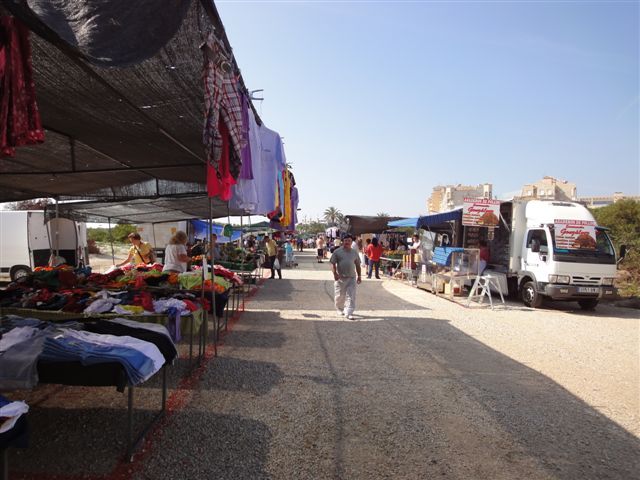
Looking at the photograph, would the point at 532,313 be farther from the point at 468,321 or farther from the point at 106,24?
the point at 106,24

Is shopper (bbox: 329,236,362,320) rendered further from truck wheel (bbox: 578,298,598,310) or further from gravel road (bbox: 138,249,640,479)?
truck wheel (bbox: 578,298,598,310)

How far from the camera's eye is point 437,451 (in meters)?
3.38

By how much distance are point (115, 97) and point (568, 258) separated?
10844mm

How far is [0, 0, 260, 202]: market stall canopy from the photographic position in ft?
6.48

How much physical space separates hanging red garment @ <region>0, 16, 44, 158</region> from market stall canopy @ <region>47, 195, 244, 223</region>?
692 cm

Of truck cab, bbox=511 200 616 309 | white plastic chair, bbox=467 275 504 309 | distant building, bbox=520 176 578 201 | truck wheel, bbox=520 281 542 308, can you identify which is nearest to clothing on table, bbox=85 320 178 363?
white plastic chair, bbox=467 275 504 309

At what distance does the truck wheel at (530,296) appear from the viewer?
11.1m

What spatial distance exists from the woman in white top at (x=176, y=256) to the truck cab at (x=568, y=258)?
29.8ft

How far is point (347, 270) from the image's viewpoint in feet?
28.1


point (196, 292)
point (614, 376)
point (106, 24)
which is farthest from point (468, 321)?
point (106, 24)

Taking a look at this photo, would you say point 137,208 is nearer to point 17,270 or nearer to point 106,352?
point 17,270

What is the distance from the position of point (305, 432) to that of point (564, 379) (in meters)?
3.82

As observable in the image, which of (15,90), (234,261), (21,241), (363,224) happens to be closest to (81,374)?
(15,90)

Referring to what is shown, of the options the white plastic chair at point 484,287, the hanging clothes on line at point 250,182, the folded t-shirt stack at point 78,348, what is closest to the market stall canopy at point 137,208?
the hanging clothes on line at point 250,182
